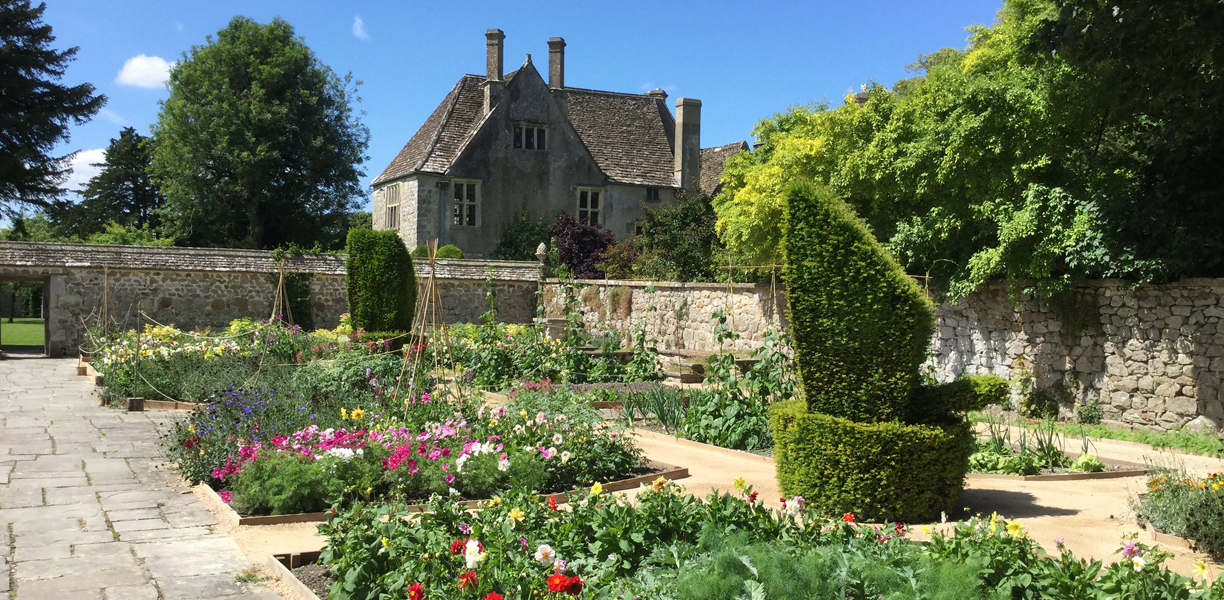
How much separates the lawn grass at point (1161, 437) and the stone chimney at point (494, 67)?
22251mm

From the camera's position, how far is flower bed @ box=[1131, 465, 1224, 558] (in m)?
5.70

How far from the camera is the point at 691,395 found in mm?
10391

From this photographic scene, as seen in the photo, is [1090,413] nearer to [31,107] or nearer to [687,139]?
[687,139]

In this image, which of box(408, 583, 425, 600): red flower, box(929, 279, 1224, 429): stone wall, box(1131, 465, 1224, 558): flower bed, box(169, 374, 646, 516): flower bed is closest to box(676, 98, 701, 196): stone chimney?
box(929, 279, 1224, 429): stone wall

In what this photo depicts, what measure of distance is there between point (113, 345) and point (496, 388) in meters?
6.41

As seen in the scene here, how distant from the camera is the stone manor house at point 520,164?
1195 inches

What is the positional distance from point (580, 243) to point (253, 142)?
12.2 metres

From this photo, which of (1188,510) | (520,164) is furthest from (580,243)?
(1188,510)

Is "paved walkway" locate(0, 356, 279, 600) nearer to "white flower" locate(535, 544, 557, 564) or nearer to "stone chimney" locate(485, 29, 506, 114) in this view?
"white flower" locate(535, 544, 557, 564)

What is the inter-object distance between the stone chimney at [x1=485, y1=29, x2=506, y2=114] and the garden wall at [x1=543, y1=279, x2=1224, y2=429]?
19.7 m

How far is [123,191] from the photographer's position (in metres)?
42.9

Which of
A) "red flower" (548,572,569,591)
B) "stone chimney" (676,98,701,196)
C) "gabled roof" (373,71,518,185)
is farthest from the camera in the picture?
"stone chimney" (676,98,701,196)

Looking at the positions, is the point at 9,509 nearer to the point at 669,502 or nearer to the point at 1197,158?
the point at 669,502

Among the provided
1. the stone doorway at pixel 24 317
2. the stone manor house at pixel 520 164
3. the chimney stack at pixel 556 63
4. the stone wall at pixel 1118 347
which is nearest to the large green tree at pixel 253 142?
the stone manor house at pixel 520 164
